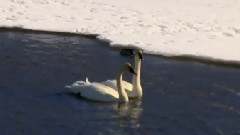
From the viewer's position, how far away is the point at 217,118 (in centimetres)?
1171

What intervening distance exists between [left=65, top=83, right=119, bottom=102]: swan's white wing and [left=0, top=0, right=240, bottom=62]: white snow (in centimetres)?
427

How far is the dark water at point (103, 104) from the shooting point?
11008 millimetres

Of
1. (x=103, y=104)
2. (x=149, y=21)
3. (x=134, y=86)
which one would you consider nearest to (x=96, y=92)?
(x=103, y=104)

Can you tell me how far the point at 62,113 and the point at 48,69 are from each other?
119 inches

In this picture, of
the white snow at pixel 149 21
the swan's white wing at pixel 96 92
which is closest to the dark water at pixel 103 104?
the swan's white wing at pixel 96 92

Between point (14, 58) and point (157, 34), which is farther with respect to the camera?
point (157, 34)

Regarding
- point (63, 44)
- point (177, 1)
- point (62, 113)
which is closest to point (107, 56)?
point (63, 44)

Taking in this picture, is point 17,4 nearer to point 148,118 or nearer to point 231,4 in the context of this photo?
point 231,4

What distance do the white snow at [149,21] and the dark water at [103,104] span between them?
138 cm

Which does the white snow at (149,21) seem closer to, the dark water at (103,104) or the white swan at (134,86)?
the dark water at (103,104)

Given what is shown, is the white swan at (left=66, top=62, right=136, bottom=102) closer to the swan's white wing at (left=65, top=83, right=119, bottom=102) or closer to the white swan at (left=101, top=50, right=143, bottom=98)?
the swan's white wing at (left=65, top=83, right=119, bottom=102)

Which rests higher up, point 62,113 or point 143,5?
point 143,5

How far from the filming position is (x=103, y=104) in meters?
12.4

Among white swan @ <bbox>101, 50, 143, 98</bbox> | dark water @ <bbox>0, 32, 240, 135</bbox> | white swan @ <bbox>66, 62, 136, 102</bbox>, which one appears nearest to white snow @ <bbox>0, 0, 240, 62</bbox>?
dark water @ <bbox>0, 32, 240, 135</bbox>
